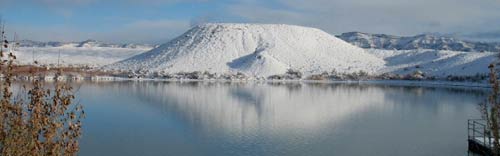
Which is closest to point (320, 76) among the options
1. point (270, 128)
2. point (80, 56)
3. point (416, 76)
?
point (416, 76)

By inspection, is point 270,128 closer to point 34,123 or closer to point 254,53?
point 34,123

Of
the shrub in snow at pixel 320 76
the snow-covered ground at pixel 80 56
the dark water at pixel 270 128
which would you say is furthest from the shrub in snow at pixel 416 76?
the snow-covered ground at pixel 80 56

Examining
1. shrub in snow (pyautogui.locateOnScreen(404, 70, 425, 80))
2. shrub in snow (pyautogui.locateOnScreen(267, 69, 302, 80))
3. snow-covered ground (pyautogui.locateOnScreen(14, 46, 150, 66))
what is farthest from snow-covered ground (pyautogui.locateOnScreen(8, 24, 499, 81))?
snow-covered ground (pyautogui.locateOnScreen(14, 46, 150, 66))

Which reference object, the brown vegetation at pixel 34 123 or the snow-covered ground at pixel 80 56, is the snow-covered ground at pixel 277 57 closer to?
the snow-covered ground at pixel 80 56

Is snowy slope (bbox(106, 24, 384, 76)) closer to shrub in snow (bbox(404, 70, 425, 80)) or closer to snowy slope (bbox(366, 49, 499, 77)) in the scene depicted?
snowy slope (bbox(366, 49, 499, 77))

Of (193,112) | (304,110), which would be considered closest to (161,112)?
(193,112)

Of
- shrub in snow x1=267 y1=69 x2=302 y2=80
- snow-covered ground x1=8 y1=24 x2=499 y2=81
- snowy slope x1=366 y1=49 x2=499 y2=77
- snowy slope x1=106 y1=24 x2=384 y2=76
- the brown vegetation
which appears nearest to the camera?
the brown vegetation

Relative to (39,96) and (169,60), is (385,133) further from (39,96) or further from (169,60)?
(169,60)
